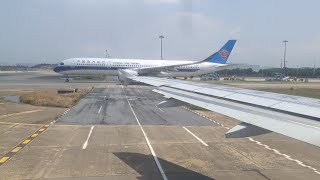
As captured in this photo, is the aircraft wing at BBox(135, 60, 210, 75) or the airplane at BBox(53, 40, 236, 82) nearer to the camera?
the aircraft wing at BBox(135, 60, 210, 75)

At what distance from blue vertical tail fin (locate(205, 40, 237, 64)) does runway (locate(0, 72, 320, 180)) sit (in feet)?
173

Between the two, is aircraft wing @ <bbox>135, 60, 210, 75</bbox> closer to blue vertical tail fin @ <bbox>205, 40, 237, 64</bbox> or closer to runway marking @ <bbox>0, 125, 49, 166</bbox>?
blue vertical tail fin @ <bbox>205, 40, 237, 64</bbox>

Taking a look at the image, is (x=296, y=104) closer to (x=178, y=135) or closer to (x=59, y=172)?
(x=59, y=172)

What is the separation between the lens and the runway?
11.1 meters

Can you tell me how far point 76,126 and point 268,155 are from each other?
10.8 metres

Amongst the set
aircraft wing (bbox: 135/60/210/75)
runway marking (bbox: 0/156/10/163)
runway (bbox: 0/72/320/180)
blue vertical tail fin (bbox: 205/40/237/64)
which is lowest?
runway (bbox: 0/72/320/180)

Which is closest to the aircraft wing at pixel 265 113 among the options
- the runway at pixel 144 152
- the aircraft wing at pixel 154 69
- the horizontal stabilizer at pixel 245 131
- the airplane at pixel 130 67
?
the horizontal stabilizer at pixel 245 131

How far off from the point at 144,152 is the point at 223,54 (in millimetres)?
62280

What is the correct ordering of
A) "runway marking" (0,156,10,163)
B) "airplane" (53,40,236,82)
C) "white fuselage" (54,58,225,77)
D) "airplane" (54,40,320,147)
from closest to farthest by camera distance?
"airplane" (54,40,320,147)
"runway marking" (0,156,10,163)
"airplane" (53,40,236,82)
"white fuselage" (54,58,225,77)

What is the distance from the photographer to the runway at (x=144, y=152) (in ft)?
36.6

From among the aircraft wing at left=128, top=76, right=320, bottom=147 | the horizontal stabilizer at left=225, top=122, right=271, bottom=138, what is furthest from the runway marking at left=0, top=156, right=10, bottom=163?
the horizontal stabilizer at left=225, top=122, right=271, bottom=138

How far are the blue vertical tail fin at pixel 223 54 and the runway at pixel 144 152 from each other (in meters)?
52.8

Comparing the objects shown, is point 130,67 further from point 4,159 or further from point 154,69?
point 4,159

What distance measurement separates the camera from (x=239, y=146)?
15.1 m
